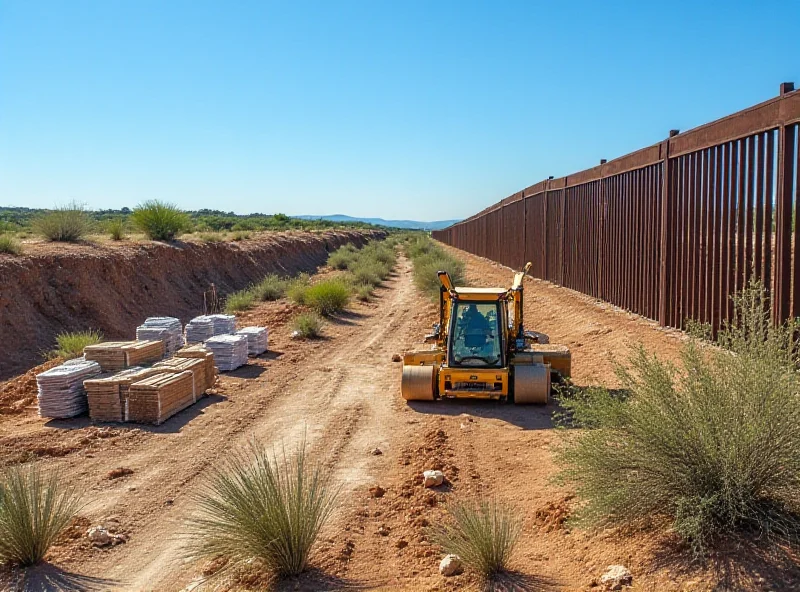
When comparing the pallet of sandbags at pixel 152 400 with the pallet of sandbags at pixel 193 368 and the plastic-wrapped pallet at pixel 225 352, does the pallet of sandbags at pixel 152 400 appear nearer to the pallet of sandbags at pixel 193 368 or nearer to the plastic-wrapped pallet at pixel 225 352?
the pallet of sandbags at pixel 193 368

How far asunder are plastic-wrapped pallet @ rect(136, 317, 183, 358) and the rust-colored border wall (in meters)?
9.97

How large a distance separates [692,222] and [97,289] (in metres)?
16.3

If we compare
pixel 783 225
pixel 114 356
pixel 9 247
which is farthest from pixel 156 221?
pixel 783 225

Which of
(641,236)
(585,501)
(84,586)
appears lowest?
(84,586)

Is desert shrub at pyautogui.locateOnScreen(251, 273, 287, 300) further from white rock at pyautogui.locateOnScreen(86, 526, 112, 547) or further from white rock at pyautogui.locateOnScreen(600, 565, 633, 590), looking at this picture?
white rock at pyautogui.locateOnScreen(600, 565, 633, 590)

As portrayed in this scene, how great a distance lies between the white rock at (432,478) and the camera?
755cm

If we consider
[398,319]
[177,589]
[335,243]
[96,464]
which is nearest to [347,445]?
[96,464]

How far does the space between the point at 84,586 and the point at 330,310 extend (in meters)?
17.2

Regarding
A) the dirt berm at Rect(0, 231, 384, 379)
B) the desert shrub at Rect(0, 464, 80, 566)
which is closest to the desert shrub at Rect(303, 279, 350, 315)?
the dirt berm at Rect(0, 231, 384, 379)

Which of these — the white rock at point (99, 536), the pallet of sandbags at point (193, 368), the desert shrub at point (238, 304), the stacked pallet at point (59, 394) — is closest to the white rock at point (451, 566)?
the white rock at point (99, 536)

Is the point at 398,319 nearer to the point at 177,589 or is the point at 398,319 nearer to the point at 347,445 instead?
the point at 347,445

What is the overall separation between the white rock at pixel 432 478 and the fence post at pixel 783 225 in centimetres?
472

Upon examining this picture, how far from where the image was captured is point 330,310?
74.9ft

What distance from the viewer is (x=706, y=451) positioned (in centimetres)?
505
